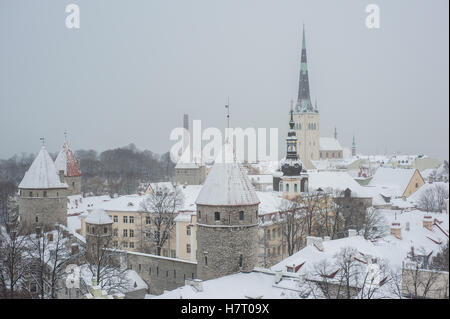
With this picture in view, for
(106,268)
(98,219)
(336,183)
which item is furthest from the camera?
(336,183)

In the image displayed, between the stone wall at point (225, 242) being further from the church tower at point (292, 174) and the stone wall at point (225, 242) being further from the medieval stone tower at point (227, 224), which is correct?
the church tower at point (292, 174)

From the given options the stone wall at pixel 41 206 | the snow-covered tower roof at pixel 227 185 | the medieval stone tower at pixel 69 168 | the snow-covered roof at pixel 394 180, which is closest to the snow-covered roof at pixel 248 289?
the snow-covered tower roof at pixel 227 185

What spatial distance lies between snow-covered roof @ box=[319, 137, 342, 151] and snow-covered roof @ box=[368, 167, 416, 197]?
109 feet

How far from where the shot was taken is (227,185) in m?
13.7

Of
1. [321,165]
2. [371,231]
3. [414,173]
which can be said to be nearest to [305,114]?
[321,165]

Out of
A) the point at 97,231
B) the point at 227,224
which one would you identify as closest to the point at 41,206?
the point at 97,231

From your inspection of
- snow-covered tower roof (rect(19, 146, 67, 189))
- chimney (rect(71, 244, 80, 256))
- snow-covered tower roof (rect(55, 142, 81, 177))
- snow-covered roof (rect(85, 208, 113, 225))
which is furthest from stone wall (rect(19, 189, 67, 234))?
snow-covered tower roof (rect(55, 142, 81, 177))

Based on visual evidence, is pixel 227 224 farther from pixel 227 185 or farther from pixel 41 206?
pixel 41 206

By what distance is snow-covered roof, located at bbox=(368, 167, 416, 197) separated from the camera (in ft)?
108

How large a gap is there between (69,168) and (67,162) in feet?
1.37

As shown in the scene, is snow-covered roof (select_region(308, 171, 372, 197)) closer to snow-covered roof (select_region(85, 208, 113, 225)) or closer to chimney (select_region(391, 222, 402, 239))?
chimney (select_region(391, 222, 402, 239))

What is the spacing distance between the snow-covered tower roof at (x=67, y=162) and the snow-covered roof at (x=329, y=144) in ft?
155

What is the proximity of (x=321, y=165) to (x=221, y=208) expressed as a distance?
49.3 m

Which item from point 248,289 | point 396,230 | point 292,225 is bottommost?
point 248,289
